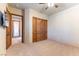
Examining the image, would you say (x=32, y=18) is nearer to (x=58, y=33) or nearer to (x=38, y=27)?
(x=38, y=27)

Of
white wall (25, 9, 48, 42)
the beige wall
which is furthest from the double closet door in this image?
the beige wall

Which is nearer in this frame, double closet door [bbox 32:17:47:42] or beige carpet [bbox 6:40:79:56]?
beige carpet [bbox 6:40:79:56]

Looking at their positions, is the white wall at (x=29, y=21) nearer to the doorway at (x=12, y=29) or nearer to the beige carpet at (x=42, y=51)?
the doorway at (x=12, y=29)

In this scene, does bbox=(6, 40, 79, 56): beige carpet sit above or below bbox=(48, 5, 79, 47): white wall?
below

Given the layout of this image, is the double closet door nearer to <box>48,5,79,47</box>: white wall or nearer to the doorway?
<box>48,5,79,47</box>: white wall

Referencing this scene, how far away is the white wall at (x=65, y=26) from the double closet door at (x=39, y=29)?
335mm

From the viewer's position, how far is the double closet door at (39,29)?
5510mm

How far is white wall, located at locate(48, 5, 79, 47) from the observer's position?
174 inches

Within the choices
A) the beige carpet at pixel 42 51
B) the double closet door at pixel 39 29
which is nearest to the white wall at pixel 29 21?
the double closet door at pixel 39 29

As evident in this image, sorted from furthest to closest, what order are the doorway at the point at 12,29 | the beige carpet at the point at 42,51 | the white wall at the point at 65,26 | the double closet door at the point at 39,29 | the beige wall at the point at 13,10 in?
the double closet door at the point at 39,29, the white wall at the point at 65,26, the beige wall at the point at 13,10, the doorway at the point at 12,29, the beige carpet at the point at 42,51

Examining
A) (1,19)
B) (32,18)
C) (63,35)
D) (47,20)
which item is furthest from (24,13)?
(1,19)

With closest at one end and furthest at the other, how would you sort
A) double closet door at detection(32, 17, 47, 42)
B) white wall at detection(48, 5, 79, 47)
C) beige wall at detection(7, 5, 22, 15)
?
beige wall at detection(7, 5, 22, 15)
white wall at detection(48, 5, 79, 47)
double closet door at detection(32, 17, 47, 42)

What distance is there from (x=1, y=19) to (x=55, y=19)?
401 centimetres

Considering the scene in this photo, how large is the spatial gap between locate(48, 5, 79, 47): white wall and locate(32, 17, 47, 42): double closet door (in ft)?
1.10
